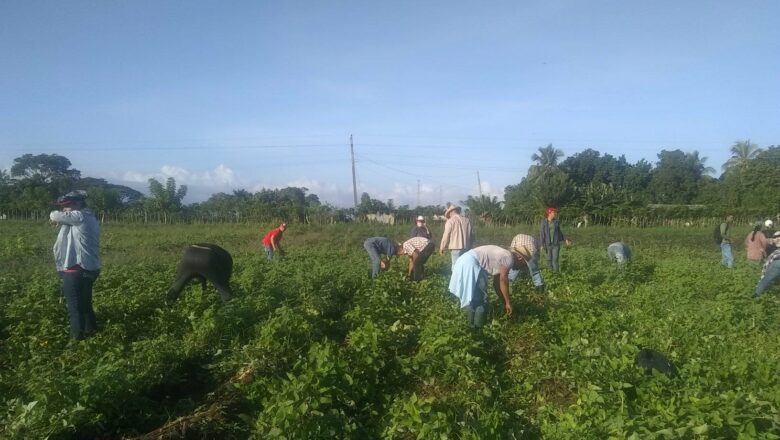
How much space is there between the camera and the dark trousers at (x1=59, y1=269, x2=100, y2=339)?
5430 millimetres

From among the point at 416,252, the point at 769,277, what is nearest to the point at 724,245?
the point at 769,277

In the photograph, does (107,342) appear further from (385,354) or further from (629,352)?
(629,352)

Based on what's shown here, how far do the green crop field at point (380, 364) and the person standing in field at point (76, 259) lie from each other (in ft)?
0.72

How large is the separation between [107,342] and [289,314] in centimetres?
188

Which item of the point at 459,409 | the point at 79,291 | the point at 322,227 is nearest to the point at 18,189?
the point at 322,227

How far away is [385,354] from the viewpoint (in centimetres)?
495

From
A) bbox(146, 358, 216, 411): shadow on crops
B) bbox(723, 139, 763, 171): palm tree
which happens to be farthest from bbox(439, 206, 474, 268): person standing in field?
bbox(723, 139, 763, 171): palm tree

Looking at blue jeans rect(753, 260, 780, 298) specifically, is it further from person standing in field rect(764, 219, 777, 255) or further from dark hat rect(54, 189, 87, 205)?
dark hat rect(54, 189, 87, 205)

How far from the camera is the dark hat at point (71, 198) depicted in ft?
17.9

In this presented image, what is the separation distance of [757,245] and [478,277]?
7.41 m

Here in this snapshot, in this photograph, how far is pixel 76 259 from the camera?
549 cm

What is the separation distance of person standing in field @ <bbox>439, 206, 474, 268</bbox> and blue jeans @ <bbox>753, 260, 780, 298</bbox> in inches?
157

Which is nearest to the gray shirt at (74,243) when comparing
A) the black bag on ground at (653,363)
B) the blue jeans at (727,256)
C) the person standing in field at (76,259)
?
the person standing in field at (76,259)

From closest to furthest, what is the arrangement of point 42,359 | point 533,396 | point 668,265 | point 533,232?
point 533,396 < point 42,359 < point 668,265 < point 533,232
